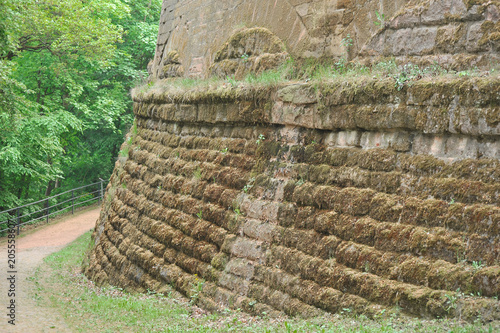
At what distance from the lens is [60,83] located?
19406 millimetres

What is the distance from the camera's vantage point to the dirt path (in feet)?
23.5

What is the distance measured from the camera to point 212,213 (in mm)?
7152

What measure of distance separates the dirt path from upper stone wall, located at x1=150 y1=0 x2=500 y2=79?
16.2 feet

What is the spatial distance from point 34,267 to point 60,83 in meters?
8.67

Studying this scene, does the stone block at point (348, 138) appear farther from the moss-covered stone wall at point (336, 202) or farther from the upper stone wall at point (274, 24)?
the upper stone wall at point (274, 24)

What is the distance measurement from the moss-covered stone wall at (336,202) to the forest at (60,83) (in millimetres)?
7118

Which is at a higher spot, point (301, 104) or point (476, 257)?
point (301, 104)

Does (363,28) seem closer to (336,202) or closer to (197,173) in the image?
(336,202)

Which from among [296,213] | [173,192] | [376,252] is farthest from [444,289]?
[173,192]

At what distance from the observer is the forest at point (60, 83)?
16.9 metres

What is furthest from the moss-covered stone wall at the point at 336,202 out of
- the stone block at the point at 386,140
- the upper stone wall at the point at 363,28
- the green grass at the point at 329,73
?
the upper stone wall at the point at 363,28

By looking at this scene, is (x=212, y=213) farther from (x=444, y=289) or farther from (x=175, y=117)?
(x=444, y=289)

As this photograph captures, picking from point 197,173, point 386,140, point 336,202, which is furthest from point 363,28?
point 197,173

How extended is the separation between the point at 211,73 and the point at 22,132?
10582 millimetres
